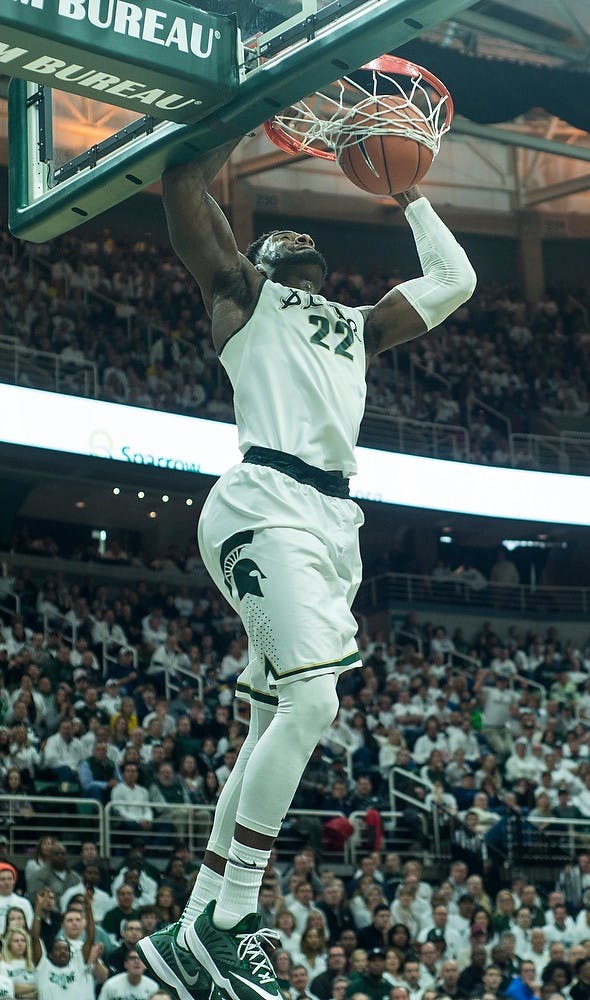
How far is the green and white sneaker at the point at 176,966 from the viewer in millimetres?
4090

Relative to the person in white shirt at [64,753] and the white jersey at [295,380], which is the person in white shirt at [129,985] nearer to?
the person in white shirt at [64,753]

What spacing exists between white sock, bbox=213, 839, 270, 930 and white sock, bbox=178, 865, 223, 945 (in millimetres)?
191

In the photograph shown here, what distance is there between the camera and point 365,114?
15.1 feet

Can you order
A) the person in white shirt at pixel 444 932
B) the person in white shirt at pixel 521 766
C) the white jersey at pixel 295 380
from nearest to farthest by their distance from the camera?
the white jersey at pixel 295 380 < the person in white shirt at pixel 444 932 < the person in white shirt at pixel 521 766

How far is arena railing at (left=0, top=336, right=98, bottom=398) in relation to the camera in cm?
1941

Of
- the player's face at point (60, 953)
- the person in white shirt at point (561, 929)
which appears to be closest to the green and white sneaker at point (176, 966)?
the player's face at point (60, 953)

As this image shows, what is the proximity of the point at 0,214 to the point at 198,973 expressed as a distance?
22279 mm

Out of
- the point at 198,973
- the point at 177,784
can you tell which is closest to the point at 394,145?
the point at 198,973

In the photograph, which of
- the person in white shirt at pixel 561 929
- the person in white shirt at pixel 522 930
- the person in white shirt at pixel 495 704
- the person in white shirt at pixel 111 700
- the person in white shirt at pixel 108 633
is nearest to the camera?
the person in white shirt at pixel 522 930

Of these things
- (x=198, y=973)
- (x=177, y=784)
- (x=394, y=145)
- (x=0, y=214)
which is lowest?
(x=198, y=973)

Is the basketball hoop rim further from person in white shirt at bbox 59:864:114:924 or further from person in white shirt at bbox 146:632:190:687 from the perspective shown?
person in white shirt at bbox 146:632:190:687

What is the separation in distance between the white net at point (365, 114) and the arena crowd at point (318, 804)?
6.47m

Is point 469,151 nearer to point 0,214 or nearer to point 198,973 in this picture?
point 0,214

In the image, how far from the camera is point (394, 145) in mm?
4547
